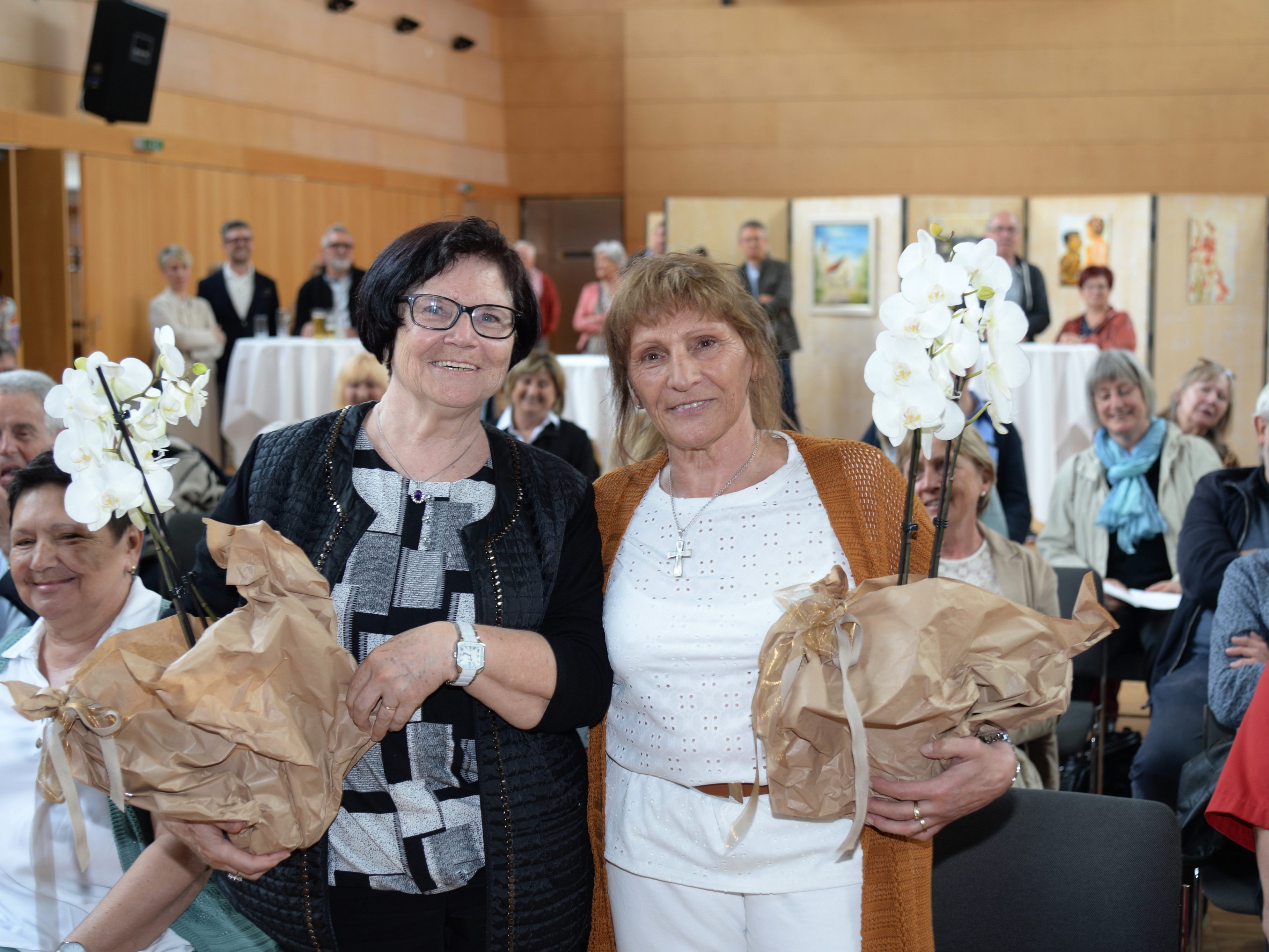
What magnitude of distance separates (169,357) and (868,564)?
1.01 m

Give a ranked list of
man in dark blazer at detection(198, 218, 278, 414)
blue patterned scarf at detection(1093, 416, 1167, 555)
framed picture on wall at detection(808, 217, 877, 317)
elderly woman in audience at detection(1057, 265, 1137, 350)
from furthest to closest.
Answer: framed picture on wall at detection(808, 217, 877, 317), man in dark blazer at detection(198, 218, 278, 414), elderly woman in audience at detection(1057, 265, 1137, 350), blue patterned scarf at detection(1093, 416, 1167, 555)

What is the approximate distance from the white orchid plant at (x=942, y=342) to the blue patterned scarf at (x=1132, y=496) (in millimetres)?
3349

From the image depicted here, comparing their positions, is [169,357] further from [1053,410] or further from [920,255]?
[1053,410]

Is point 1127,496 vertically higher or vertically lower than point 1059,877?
higher

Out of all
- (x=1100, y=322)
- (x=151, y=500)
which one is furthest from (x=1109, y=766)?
(x=1100, y=322)

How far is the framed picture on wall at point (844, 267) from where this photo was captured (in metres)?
10.3

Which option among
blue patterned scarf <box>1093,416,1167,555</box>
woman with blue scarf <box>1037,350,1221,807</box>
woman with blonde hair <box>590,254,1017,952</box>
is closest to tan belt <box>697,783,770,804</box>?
woman with blonde hair <box>590,254,1017,952</box>

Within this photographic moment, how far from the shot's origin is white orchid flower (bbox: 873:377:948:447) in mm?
1238

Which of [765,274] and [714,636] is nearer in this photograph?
[714,636]

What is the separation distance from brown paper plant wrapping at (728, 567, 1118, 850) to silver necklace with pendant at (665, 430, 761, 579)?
361 millimetres

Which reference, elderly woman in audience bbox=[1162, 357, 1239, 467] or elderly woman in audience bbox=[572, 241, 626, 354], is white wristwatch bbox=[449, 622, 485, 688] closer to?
elderly woman in audience bbox=[1162, 357, 1239, 467]

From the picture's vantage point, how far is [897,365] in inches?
49.4

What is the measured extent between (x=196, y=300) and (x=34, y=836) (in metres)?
7.58

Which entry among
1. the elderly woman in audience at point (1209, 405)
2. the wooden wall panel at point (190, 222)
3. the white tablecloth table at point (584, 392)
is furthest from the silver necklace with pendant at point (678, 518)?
the wooden wall panel at point (190, 222)
